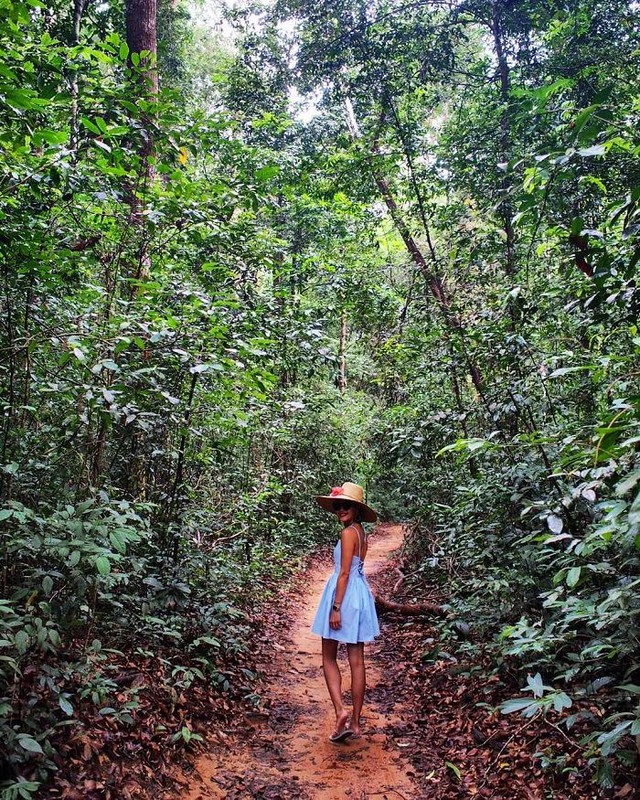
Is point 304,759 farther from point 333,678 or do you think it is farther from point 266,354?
point 266,354

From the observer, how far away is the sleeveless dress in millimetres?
4457

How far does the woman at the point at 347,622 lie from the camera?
14.6 ft

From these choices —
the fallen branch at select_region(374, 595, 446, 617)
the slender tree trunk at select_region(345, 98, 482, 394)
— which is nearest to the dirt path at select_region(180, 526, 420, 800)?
the fallen branch at select_region(374, 595, 446, 617)

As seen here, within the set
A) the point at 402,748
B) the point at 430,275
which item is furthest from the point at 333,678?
the point at 430,275

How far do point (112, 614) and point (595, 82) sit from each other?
28.7ft

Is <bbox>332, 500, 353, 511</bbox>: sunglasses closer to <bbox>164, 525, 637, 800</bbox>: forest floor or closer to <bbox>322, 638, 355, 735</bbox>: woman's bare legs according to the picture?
<bbox>322, 638, 355, 735</bbox>: woman's bare legs

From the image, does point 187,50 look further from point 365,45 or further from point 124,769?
point 124,769

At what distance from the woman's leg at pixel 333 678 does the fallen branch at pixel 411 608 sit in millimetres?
2679

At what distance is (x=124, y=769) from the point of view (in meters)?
3.42

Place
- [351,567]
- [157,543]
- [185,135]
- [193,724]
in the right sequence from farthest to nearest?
[157,543]
[185,135]
[351,567]
[193,724]

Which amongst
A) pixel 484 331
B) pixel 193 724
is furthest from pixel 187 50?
pixel 193 724

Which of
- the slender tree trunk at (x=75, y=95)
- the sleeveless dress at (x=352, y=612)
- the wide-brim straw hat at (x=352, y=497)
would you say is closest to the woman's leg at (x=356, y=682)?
the sleeveless dress at (x=352, y=612)

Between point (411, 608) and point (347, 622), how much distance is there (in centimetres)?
344

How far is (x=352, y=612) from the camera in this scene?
4.49 meters
